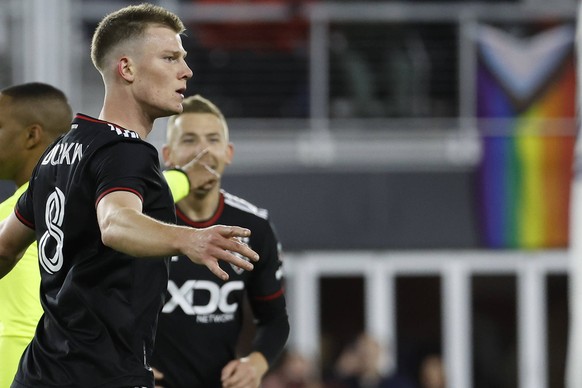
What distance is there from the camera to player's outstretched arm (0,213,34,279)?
4.67 metres

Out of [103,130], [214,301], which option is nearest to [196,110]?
[214,301]

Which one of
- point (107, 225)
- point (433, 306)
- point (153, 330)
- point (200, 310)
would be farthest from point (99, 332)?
point (433, 306)

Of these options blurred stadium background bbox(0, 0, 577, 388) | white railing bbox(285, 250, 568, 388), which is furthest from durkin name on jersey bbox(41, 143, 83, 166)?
white railing bbox(285, 250, 568, 388)

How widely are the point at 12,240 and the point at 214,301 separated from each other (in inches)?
63.3

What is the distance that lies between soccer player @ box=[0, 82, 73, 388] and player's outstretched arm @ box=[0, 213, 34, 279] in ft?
1.52

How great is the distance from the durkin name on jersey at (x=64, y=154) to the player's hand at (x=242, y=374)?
6.00 ft

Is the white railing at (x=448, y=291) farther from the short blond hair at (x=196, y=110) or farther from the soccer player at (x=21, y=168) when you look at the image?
the soccer player at (x=21, y=168)

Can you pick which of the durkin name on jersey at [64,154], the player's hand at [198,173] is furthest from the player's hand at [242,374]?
the durkin name on jersey at [64,154]

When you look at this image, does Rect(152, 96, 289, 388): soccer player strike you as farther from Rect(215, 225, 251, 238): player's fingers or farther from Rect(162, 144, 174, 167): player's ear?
Rect(215, 225, 251, 238): player's fingers

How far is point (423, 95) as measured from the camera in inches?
614

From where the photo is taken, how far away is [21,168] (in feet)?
17.5

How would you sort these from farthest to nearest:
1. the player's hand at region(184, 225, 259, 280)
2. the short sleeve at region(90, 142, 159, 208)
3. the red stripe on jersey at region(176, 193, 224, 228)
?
the red stripe on jersey at region(176, 193, 224, 228)
the short sleeve at region(90, 142, 159, 208)
the player's hand at region(184, 225, 259, 280)

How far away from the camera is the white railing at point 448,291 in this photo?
50.4 feet

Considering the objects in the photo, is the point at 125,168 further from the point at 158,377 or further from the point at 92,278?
the point at 158,377
